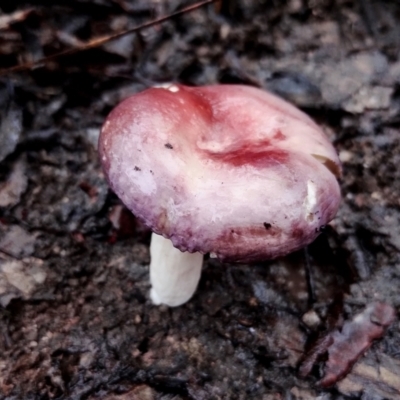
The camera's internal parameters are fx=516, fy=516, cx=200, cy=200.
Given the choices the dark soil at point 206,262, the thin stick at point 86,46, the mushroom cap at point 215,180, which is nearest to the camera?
the mushroom cap at point 215,180

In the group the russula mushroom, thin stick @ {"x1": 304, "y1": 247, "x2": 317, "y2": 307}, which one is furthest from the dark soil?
the russula mushroom

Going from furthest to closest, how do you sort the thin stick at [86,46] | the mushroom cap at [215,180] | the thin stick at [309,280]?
the thin stick at [86,46]
the thin stick at [309,280]
the mushroom cap at [215,180]

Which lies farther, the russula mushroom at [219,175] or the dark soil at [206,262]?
the dark soil at [206,262]

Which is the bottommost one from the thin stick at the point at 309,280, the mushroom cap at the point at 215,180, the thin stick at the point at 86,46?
the thin stick at the point at 309,280

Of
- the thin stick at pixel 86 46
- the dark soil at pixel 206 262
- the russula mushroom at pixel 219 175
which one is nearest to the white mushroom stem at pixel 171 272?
the dark soil at pixel 206 262

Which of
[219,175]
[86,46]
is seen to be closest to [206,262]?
[219,175]

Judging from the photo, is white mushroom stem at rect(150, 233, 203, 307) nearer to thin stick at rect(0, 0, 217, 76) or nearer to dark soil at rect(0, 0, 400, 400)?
dark soil at rect(0, 0, 400, 400)

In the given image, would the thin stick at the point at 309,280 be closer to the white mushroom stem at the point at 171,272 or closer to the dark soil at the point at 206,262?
the dark soil at the point at 206,262

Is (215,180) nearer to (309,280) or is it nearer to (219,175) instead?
(219,175)
